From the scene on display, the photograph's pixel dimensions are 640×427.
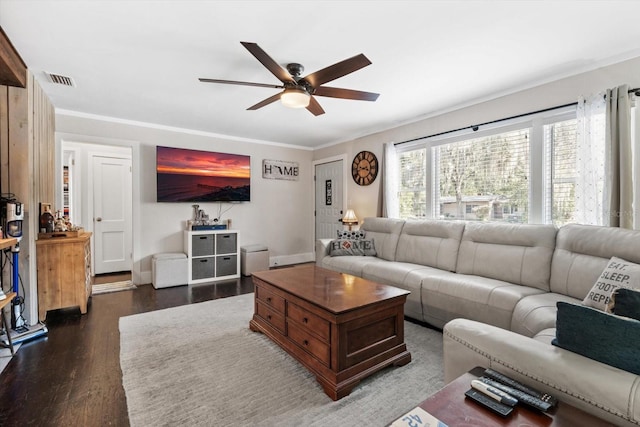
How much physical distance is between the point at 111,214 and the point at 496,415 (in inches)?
236

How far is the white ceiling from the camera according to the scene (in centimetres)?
193

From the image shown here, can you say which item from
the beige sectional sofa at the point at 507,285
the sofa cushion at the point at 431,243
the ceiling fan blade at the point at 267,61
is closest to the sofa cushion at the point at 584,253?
the beige sectional sofa at the point at 507,285

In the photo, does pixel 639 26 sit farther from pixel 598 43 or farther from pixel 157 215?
pixel 157 215

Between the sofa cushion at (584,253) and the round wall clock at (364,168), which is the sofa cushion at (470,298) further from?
the round wall clock at (364,168)

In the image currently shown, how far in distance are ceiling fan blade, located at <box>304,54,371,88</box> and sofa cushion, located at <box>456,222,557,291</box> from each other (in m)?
2.13

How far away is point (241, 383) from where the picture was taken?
6.50 feet

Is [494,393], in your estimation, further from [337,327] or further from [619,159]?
[619,159]

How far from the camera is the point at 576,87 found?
2.80 metres

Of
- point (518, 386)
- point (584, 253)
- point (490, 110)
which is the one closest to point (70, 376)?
point (518, 386)

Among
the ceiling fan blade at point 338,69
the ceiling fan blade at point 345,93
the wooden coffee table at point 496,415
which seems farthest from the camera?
the ceiling fan blade at point 345,93

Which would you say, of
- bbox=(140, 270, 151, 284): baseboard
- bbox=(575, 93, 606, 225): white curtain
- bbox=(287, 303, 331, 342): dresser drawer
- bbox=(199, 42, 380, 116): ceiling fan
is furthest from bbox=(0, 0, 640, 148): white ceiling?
bbox=(140, 270, 151, 284): baseboard

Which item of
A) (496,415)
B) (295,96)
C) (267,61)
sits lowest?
(496,415)

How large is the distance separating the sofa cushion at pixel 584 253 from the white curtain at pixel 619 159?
0.32 m

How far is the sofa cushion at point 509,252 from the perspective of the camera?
2607 mm
